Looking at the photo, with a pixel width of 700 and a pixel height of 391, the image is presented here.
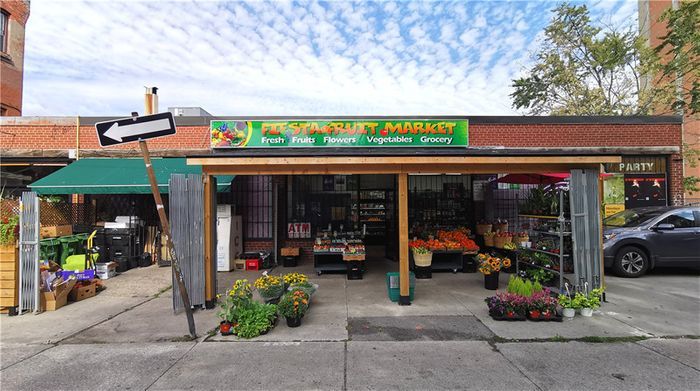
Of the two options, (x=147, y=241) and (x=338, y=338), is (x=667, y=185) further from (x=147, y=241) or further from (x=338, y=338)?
(x=147, y=241)

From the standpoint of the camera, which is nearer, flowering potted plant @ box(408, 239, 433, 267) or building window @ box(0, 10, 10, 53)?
flowering potted plant @ box(408, 239, 433, 267)

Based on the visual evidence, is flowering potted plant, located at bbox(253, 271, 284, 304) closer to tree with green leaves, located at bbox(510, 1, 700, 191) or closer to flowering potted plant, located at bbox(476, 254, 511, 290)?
flowering potted plant, located at bbox(476, 254, 511, 290)

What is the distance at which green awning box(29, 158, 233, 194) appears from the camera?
9102 mm

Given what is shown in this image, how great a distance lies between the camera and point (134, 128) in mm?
4762

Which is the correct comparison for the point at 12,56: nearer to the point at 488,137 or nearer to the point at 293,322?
the point at 293,322

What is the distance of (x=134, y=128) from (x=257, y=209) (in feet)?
23.0

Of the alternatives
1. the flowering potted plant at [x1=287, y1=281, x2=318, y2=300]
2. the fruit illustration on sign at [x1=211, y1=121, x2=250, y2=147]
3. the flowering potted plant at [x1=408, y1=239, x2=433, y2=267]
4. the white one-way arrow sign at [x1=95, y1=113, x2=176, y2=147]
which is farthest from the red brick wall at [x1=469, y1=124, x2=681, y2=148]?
the white one-way arrow sign at [x1=95, y1=113, x2=176, y2=147]

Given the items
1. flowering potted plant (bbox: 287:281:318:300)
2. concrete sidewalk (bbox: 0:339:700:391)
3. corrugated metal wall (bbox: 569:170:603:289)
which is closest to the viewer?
concrete sidewalk (bbox: 0:339:700:391)

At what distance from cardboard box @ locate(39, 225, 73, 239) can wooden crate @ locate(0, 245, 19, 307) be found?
3886 millimetres

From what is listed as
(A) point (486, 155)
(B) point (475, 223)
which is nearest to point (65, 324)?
(A) point (486, 155)

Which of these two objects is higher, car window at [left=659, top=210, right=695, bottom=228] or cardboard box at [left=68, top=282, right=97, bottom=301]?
car window at [left=659, top=210, right=695, bottom=228]

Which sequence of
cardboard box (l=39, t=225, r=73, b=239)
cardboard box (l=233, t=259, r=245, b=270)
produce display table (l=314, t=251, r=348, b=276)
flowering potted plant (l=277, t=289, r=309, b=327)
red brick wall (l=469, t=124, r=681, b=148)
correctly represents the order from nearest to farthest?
flowering potted plant (l=277, t=289, r=309, b=327)
produce display table (l=314, t=251, r=348, b=276)
cardboard box (l=39, t=225, r=73, b=239)
cardboard box (l=233, t=259, r=245, b=270)
red brick wall (l=469, t=124, r=681, b=148)

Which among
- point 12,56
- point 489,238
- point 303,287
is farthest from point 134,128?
point 12,56

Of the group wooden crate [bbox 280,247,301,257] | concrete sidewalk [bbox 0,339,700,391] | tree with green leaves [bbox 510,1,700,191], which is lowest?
concrete sidewalk [bbox 0,339,700,391]
